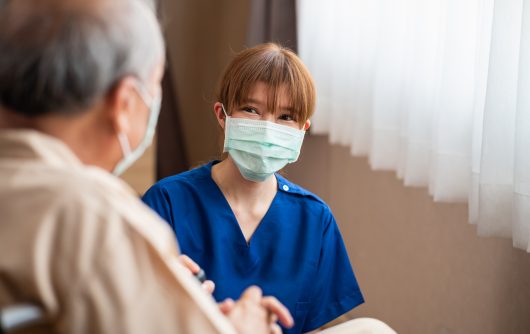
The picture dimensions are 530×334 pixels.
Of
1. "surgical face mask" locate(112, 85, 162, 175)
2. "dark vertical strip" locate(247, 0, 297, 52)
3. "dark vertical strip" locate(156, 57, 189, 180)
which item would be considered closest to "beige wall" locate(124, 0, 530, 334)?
"dark vertical strip" locate(247, 0, 297, 52)

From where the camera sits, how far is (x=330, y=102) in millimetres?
2869

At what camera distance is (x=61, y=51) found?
3.02 feet

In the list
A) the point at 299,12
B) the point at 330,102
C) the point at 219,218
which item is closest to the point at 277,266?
the point at 219,218

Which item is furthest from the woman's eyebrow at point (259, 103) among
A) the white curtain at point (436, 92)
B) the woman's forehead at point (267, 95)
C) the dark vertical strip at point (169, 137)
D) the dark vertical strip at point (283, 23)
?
the dark vertical strip at point (169, 137)

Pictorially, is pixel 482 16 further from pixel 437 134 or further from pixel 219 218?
pixel 219 218

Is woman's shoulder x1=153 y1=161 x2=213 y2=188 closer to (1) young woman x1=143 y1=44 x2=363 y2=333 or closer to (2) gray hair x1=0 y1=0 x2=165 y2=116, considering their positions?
(1) young woman x1=143 y1=44 x2=363 y2=333

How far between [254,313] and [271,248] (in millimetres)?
610

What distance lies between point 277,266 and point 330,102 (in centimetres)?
128

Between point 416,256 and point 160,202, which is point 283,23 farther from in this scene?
point 160,202

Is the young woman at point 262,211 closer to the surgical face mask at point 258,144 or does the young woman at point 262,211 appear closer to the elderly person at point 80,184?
the surgical face mask at point 258,144

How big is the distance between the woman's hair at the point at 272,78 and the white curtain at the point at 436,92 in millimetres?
469

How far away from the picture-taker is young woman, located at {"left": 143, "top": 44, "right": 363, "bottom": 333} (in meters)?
1.70

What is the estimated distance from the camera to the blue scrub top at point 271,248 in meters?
1.69

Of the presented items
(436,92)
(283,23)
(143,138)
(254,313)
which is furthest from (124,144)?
(283,23)
